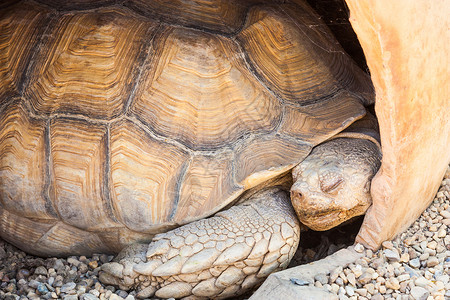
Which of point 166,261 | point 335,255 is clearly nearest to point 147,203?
point 166,261

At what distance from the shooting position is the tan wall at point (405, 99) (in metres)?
2.12

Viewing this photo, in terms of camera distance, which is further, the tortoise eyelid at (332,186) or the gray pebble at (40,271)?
the gray pebble at (40,271)

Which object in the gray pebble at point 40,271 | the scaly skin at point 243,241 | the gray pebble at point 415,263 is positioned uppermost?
the scaly skin at point 243,241

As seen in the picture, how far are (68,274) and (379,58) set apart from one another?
1809 millimetres

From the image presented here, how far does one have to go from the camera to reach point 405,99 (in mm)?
2336

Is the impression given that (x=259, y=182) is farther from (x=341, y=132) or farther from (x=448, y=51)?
(x=448, y=51)

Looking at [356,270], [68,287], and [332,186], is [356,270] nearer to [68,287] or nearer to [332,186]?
[332,186]

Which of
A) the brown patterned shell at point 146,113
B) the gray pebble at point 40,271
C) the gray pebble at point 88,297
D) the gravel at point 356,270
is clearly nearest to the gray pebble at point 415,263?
the gravel at point 356,270

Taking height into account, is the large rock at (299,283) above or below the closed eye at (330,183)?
below

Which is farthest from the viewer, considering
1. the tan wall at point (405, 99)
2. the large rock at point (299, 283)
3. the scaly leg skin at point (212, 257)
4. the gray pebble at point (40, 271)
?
the gray pebble at point (40, 271)

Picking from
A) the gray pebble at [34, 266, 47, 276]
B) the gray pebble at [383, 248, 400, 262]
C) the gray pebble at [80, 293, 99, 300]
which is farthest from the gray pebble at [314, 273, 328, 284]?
the gray pebble at [34, 266, 47, 276]

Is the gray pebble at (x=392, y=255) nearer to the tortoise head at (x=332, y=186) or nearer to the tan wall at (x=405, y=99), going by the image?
the tan wall at (x=405, y=99)

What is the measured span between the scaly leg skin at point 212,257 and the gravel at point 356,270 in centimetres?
15

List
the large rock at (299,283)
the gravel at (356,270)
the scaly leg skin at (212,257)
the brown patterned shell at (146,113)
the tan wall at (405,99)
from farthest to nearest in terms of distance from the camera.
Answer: the brown patterned shell at (146,113) → the scaly leg skin at (212,257) → the gravel at (356,270) → the large rock at (299,283) → the tan wall at (405,99)
